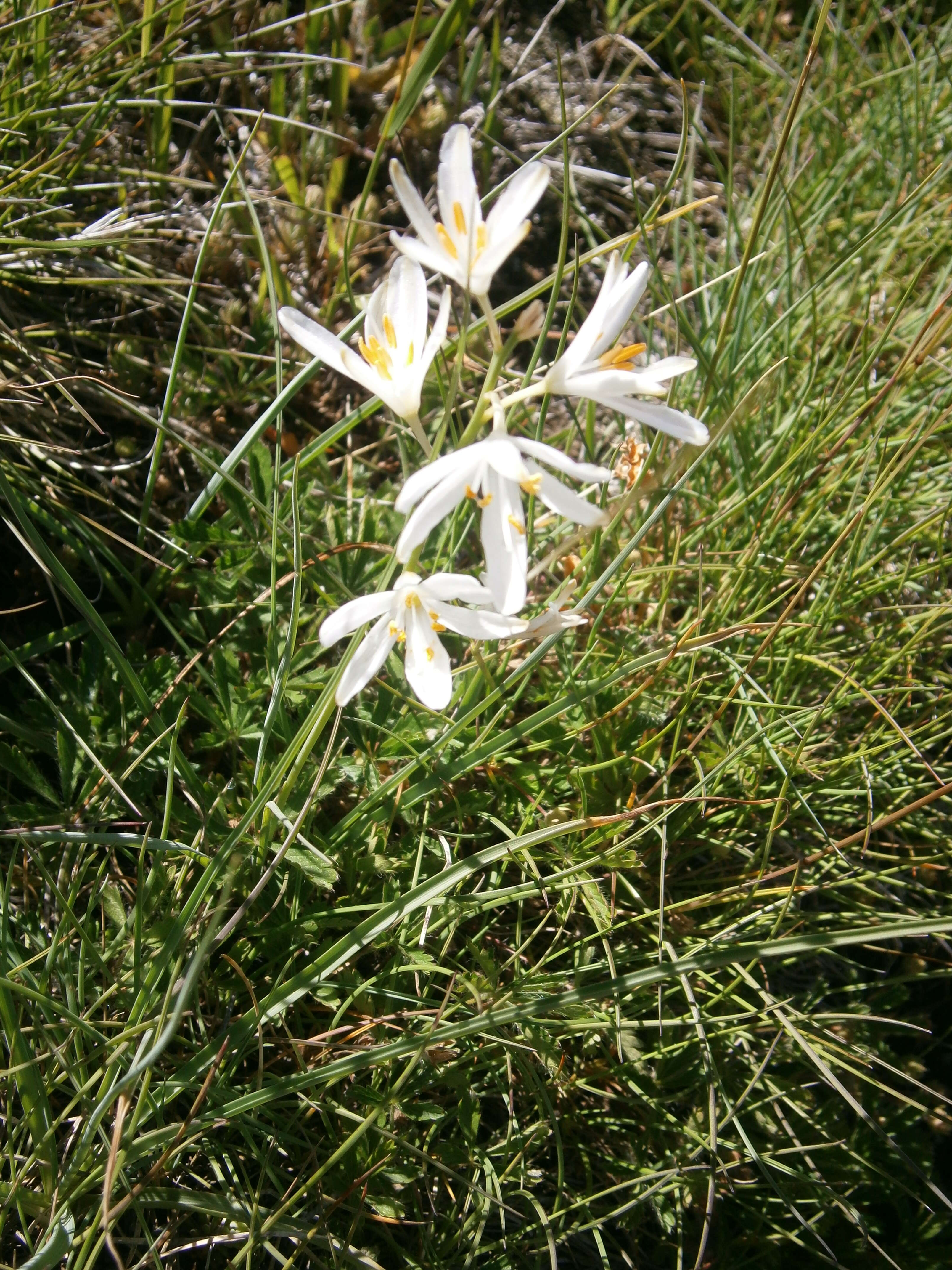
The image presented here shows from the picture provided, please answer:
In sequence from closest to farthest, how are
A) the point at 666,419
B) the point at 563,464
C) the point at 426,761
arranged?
1. the point at 563,464
2. the point at 666,419
3. the point at 426,761

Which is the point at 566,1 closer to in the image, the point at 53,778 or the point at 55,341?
the point at 55,341

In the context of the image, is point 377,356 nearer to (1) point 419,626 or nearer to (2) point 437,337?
(2) point 437,337

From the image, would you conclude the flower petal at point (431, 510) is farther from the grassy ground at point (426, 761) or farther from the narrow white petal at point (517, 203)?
the narrow white petal at point (517, 203)

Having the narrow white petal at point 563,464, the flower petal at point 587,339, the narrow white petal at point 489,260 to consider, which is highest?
the narrow white petal at point 489,260

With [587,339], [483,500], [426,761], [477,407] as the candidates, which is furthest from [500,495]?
[426,761]

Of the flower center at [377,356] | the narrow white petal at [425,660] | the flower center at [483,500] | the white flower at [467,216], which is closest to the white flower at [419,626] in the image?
the narrow white petal at [425,660]

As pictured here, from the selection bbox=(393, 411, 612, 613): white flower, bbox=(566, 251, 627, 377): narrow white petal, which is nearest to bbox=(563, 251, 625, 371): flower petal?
bbox=(566, 251, 627, 377): narrow white petal

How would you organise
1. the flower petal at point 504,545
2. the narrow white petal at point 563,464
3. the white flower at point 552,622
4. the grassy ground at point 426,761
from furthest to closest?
the grassy ground at point 426,761, the white flower at point 552,622, the flower petal at point 504,545, the narrow white petal at point 563,464
